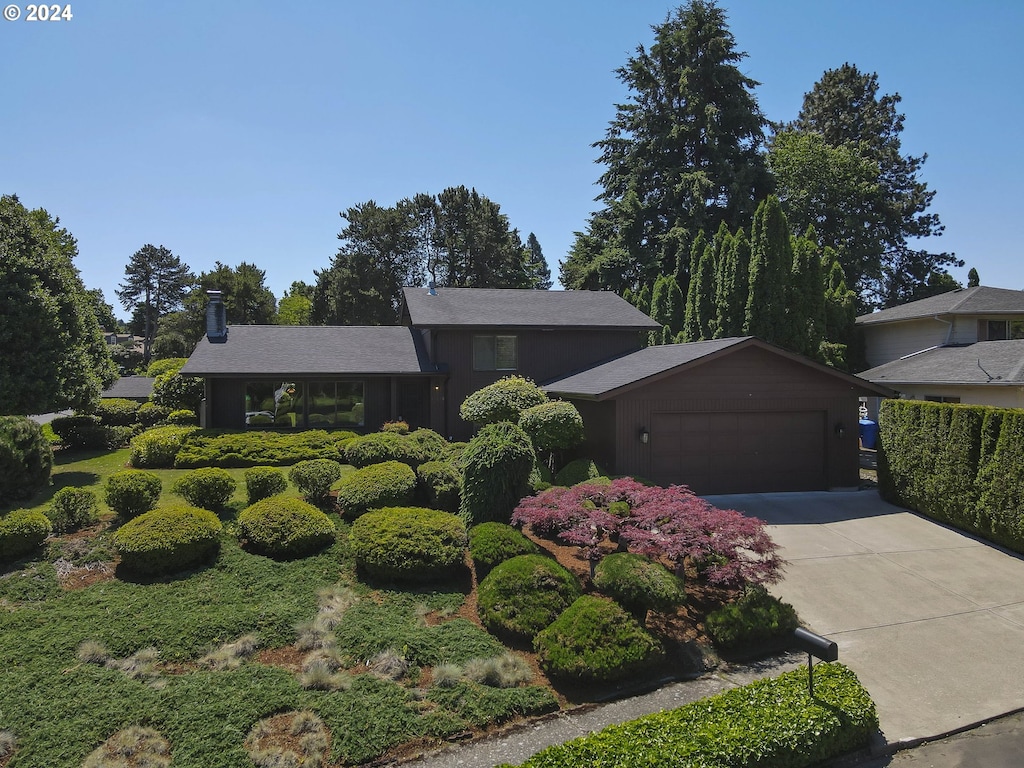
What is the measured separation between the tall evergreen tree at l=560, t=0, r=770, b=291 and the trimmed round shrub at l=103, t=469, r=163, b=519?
28.9m

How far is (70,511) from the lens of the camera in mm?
9086

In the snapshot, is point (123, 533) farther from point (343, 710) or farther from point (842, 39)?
point (842, 39)

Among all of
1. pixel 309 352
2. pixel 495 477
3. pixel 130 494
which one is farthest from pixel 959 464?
pixel 309 352

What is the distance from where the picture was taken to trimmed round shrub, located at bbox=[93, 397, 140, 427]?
70.2ft

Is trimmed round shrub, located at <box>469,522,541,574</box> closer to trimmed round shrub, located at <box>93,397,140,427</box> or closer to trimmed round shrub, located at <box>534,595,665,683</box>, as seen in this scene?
trimmed round shrub, located at <box>534,595,665,683</box>

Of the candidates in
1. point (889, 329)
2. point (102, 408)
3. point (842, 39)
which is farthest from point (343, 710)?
point (889, 329)

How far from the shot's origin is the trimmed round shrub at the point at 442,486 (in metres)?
10.7

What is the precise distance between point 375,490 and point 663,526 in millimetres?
5122

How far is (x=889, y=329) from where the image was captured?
23.9 meters

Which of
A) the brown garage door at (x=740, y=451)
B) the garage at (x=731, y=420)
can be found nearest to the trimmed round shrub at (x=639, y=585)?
the garage at (x=731, y=420)

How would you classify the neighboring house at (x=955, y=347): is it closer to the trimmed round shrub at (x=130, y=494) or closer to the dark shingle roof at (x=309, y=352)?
the dark shingle roof at (x=309, y=352)

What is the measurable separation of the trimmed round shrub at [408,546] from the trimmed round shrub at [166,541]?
2.06m

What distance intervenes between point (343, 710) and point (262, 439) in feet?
39.3

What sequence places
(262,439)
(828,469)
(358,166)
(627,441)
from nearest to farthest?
1. (627,441)
2. (828,469)
3. (262,439)
4. (358,166)
